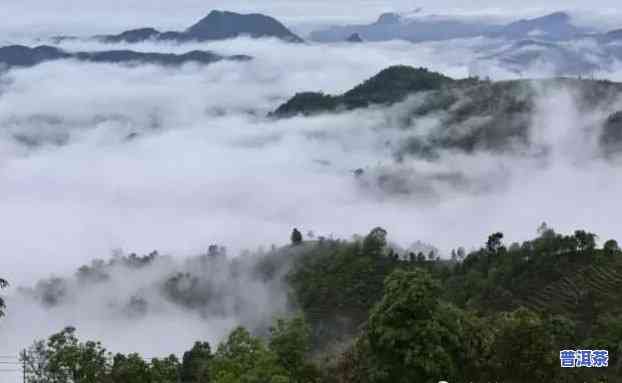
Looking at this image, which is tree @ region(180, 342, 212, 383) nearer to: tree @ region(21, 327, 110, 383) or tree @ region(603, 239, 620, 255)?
tree @ region(21, 327, 110, 383)

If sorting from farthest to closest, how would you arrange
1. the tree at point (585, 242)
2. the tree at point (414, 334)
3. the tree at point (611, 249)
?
the tree at point (585, 242)
the tree at point (611, 249)
the tree at point (414, 334)

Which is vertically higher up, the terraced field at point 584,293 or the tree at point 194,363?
the terraced field at point 584,293

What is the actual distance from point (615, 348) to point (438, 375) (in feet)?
88.1

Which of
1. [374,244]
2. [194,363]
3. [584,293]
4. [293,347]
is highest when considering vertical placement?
[374,244]

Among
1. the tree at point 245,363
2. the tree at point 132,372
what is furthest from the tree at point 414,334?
the tree at point 132,372

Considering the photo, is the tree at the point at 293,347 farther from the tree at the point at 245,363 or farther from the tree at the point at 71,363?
the tree at the point at 71,363

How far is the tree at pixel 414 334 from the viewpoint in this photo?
30.6 m

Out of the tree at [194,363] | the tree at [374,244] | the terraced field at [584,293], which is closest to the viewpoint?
the tree at [194,363]

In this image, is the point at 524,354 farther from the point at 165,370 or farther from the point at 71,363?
the point at 71,363

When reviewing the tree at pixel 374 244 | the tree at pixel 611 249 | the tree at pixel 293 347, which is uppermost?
the tree at pixel 374 244

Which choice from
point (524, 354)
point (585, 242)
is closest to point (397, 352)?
point (524, 354)

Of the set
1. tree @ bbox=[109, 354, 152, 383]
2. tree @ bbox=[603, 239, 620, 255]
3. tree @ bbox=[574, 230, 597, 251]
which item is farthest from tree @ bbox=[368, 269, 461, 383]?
tree @ bbox=[574, 230, 597, 251]

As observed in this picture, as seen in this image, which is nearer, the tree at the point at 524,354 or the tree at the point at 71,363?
the tree at the point at 524,354

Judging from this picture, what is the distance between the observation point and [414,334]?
31.0m
